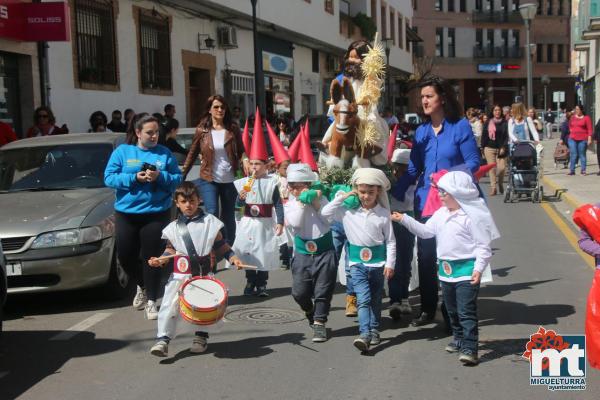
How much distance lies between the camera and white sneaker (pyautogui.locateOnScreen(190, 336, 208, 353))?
5.91 metres

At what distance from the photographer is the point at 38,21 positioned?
13984 mm

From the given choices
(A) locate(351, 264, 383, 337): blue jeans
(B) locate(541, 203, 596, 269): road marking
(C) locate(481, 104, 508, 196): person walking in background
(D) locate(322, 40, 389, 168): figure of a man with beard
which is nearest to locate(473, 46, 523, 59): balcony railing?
(C) locate(481, 104, 508, 196): person walking in background

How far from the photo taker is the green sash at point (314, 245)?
20.7 ft

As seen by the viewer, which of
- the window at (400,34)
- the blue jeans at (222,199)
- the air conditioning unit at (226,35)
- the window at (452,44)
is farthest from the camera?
the window at (452,44)

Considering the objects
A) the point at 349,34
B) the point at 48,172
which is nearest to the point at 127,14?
the point at 48,172

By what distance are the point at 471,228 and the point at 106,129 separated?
10.9 metres

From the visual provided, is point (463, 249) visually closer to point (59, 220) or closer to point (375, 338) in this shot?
point (375, 338)

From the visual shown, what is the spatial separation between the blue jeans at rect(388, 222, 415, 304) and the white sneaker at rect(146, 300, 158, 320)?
2.02m

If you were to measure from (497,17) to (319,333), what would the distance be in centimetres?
6935

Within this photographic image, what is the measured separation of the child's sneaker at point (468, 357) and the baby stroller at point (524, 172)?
10.8 meters

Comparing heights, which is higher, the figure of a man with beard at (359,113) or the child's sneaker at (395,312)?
the figure of a man with beard at (359,113)

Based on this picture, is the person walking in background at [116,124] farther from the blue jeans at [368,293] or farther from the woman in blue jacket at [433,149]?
the blue jeans at [368,293]

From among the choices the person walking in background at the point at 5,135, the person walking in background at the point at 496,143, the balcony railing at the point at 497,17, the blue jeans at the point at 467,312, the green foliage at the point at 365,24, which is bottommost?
the blue jeans at the point at 467,312

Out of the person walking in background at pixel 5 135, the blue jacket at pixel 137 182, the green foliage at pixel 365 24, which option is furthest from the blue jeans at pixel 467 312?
the green foliage at pixel 365 24
